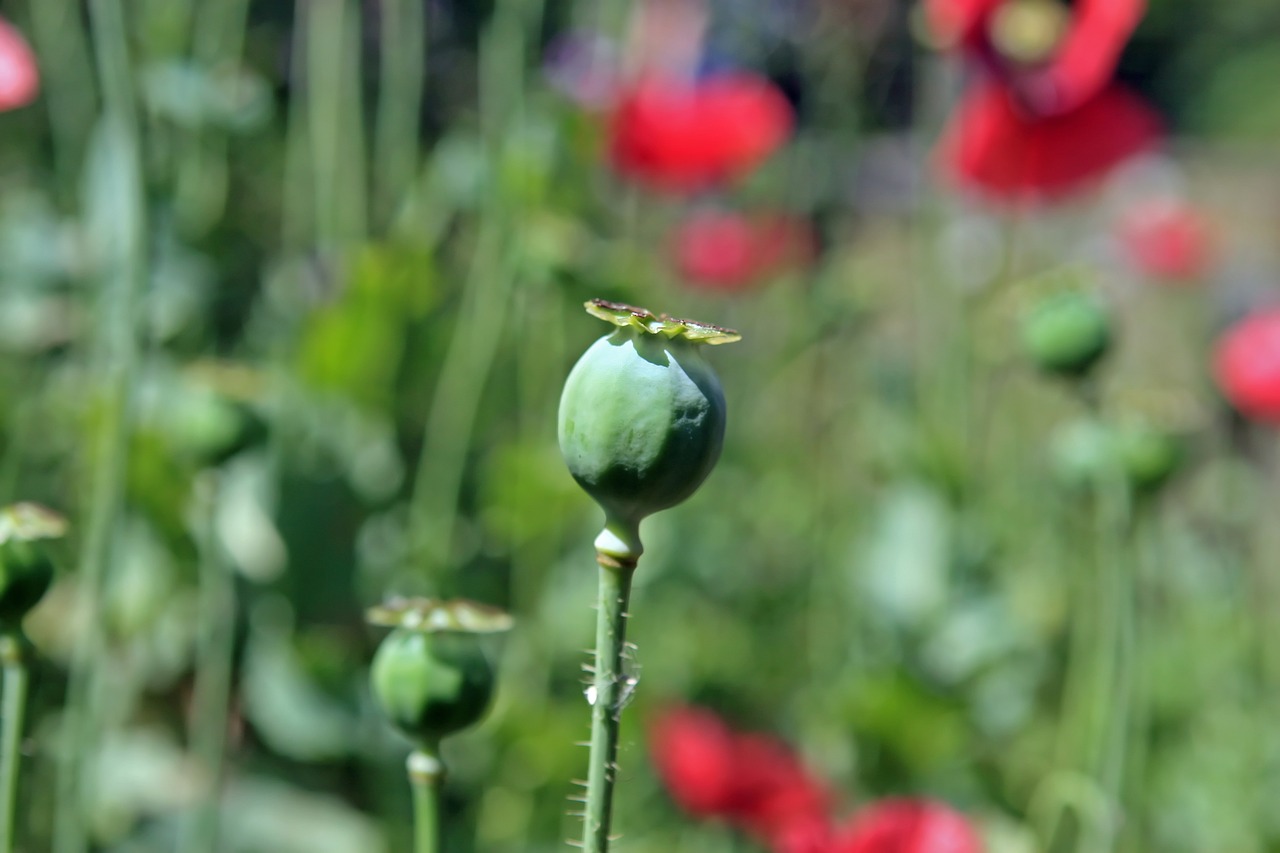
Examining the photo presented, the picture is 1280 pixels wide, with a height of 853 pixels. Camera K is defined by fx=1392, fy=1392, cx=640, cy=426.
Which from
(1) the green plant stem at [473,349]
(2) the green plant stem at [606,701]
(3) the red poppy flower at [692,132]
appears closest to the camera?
(2) the green plant stem at [606,701]

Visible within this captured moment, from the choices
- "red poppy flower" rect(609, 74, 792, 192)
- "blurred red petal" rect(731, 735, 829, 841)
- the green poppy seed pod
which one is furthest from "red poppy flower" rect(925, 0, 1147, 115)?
the green poppy seed pod

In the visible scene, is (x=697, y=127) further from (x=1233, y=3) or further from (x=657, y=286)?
(x=1233, y=3)

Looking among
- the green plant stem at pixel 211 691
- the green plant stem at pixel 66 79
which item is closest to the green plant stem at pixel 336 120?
the green plant stem at pixel 66 79

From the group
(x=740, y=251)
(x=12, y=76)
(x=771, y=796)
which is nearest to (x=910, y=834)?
(x=771, y=796)

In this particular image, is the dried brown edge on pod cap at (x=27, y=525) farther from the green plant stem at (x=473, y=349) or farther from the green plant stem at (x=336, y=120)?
the green plant stem at (x=336, y=120)

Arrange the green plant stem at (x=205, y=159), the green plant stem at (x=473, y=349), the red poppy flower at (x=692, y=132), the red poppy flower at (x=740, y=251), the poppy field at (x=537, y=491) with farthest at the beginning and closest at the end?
the red poppy flower at (x=740, y=251) < the red poppy flower at (x=692, y=132) < the green plant stem at (x=205, y=159) < the green plant stem at (x=473, y=349) < the poppy field at (x=537, y=491)

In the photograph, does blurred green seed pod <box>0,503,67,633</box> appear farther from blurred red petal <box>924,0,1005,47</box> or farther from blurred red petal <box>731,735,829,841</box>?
blurred red petal <box>924,0,1005,47</box>

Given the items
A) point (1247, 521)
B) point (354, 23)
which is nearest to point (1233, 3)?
point (1247, 521)

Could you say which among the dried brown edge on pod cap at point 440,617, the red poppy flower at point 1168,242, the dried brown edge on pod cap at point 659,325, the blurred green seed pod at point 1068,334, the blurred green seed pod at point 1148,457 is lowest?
the dried brown edge on pod cap at point 440,617

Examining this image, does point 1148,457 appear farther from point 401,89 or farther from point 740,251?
point 740,251
